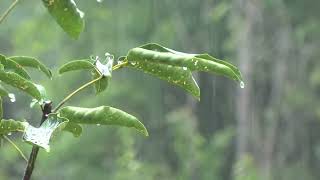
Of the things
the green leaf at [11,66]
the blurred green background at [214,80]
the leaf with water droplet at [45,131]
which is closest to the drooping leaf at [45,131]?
the leaf with water droplet at [45,131]

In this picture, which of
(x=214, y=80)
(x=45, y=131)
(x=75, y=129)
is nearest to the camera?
(x=45, y=131)

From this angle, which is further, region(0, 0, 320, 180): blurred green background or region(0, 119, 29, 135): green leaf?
region(0, 0, 320, 180): blurred green background

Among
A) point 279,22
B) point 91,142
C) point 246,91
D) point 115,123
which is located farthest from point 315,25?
point 115,123

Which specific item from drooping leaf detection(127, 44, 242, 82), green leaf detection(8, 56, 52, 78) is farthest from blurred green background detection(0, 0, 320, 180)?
drooping leaf detection(127, 44, 242, 82)

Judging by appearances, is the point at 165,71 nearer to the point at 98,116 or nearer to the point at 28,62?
the point at 98,116

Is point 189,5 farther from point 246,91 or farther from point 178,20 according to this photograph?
point 246,91

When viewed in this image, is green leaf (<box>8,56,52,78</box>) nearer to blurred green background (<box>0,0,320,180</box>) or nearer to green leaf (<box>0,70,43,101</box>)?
green leaf (<box>0,70,43,101</box>)

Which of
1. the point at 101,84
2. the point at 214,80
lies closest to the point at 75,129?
the point at 101,84

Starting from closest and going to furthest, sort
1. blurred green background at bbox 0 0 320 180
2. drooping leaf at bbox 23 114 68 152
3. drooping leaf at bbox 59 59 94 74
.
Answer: drooping leaf at bbox 23 114 68 152 → drooping leaf at bbox 59 59 94 74 → blurred green background at bbox 0 0 320 180
